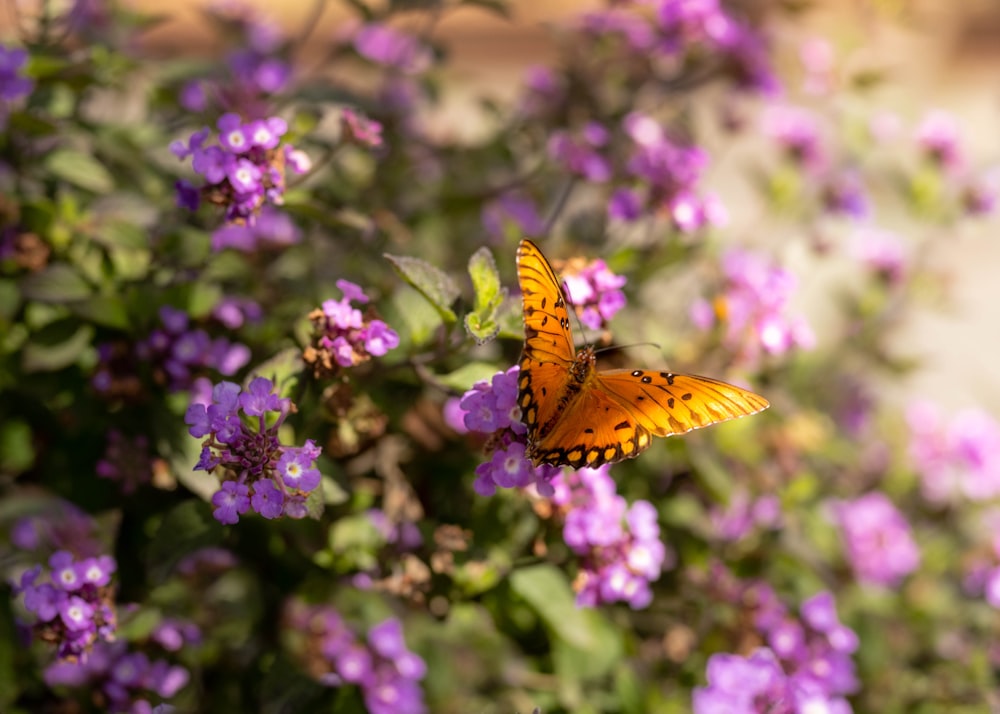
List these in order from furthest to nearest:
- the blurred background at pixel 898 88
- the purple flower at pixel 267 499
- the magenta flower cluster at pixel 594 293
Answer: the blurred background at pixel 898 88 < the magenta flower cluster at pixel 594 293 < the purple flower at pixel 267 499

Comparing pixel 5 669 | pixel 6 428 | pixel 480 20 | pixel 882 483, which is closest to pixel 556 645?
pixel 5 669

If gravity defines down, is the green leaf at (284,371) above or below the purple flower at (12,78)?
below

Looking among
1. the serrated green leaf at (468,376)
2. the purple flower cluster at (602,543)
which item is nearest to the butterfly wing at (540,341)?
the serrated green leaf at (468,376)

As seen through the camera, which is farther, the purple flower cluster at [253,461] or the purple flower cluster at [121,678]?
the purple flower cluster at [121,678]

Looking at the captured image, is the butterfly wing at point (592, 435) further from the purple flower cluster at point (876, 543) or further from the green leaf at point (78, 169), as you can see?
the purple flower cluster at point (876, 543)

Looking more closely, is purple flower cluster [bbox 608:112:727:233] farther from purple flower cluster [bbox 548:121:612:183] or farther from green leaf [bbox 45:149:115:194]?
green leaf [bbox 45:149:115:194]

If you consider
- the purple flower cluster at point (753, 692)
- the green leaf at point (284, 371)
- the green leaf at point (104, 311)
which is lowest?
the purple flower cluster at point (753, 692)

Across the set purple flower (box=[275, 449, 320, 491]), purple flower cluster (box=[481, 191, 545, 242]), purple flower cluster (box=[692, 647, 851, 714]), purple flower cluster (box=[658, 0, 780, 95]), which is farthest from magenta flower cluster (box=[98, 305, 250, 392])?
purple flower cluster (box=[658, 0, 780, 95])
